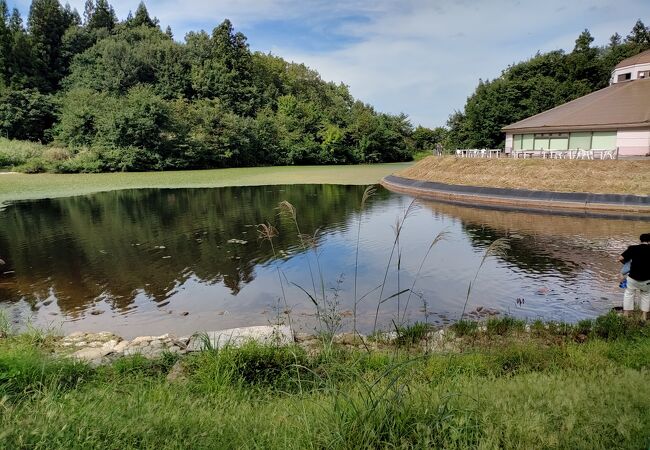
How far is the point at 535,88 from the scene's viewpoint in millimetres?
42469

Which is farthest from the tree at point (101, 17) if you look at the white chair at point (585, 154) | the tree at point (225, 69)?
the white chair at point (585, 154)

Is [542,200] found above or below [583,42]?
below

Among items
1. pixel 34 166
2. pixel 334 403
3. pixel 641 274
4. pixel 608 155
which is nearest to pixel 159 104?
pixel 34 166

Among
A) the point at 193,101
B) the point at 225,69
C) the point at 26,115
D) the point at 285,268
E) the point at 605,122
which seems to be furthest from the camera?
the point at 225,69

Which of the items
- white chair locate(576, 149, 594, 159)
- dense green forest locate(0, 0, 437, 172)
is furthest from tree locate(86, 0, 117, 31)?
white chair locate(576, 149, 594, 159)

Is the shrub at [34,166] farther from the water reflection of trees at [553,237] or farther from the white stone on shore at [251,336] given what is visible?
the white stone on shore at [251,336]

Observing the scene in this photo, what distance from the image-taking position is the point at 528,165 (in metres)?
24.5

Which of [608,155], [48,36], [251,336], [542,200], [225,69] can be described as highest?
[48,36]

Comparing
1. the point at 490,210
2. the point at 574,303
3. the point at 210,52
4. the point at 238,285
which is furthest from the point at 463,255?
the point at 210,52

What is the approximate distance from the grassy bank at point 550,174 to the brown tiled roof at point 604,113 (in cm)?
631

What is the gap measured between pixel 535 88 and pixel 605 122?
55.6 feet

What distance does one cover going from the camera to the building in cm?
2636

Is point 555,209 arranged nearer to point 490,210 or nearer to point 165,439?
point 490,210

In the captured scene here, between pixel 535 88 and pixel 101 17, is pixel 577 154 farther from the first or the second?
pixel 101 17
